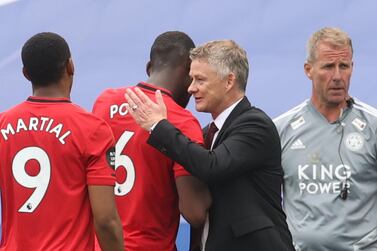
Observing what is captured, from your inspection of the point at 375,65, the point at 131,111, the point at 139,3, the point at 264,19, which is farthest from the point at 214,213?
the point at 139,3

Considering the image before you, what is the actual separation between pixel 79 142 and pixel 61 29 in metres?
4.63

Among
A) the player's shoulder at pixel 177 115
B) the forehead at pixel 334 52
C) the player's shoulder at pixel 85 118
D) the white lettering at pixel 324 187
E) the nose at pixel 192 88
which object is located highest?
the forehead at pixel 334 52

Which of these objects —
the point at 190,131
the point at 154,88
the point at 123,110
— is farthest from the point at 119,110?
the point at 190,131

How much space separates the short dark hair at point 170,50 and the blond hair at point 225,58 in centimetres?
23

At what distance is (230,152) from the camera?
4.18m

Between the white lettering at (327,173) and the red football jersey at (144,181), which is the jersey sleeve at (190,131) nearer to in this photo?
the red football jersey at (144,181)

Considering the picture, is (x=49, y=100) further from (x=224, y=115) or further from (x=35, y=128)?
(x=224, y=115)

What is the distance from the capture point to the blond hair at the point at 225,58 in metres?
4.31

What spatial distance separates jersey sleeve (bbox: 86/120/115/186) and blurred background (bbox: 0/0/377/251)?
2987mm

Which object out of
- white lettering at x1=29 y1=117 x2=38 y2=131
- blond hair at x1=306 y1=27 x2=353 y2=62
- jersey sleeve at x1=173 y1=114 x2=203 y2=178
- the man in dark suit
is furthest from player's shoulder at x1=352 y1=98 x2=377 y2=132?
white lettering at x1=29 y1=117 x2=38 y2=131

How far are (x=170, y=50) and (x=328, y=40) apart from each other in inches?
27.0

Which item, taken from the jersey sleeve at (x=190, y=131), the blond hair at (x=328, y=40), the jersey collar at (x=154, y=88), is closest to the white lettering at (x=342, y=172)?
the blond hair at (x=328, y=40)

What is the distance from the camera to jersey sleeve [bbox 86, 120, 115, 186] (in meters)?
4.01

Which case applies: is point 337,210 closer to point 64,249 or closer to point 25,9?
point 64,249
